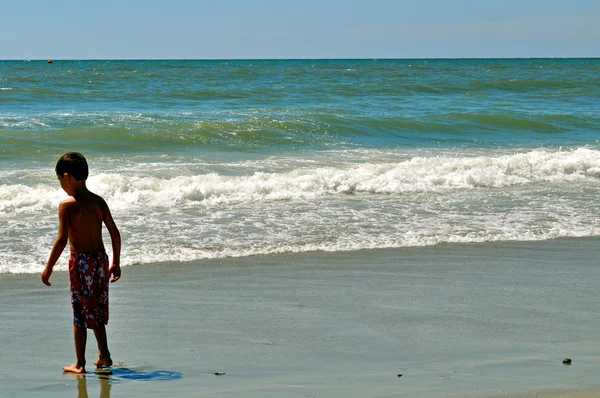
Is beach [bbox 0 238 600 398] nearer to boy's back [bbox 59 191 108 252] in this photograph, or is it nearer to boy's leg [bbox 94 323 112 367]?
boy's leg [bbox 94 323 112 367]

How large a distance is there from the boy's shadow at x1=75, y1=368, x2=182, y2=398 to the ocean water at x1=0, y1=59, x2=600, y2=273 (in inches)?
125

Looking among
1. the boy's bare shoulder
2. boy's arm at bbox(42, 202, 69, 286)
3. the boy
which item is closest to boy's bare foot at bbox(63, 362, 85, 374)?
the boy

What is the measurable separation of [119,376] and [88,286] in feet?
1.77

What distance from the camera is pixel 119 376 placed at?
4.74m

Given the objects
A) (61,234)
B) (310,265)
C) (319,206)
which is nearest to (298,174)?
(319,206)

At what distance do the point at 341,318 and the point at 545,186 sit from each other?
27.8 ft

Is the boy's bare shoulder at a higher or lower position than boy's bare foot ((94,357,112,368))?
higher

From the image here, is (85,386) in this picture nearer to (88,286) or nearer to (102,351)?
(102,351)

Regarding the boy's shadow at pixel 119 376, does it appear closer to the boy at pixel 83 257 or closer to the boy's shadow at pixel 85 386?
the boy's shadow at pixel 85 386

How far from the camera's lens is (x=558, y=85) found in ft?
139

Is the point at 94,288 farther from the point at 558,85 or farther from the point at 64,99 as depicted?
the point at 558,85

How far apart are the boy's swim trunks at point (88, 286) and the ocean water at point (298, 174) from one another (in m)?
3.05

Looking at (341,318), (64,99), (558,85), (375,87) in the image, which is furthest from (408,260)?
(558,85)

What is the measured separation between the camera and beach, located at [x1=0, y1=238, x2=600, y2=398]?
458 centimetres
